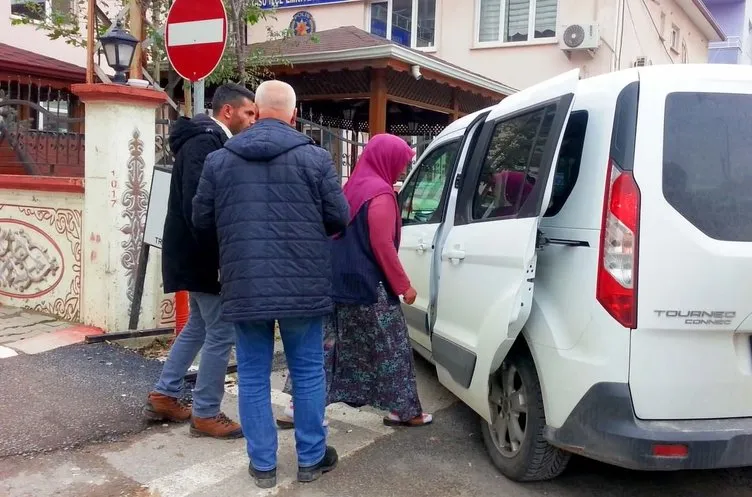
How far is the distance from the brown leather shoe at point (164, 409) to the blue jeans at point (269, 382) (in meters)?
0.89

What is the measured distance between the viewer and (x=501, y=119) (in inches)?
141

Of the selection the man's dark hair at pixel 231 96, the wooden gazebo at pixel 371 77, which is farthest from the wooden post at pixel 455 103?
the man's dark hair at pixel 231 96

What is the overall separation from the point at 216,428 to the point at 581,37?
40.1ft

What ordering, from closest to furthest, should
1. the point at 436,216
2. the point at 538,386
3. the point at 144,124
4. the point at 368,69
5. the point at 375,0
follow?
1. the point at 538,386
2. the point at 436,216
3. the point at 144,124
4. the point at 368,69
5. the point at 375,0

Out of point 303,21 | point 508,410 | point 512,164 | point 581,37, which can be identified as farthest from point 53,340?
point 303,21

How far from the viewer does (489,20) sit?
15.4 meters

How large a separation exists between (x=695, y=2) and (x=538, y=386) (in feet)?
58.7

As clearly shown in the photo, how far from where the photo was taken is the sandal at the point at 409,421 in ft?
13.0

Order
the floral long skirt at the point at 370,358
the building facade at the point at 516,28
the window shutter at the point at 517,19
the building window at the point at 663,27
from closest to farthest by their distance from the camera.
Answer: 1. the floral long skirt at the point at 370,358
2. the building facade at the point at 516,28
3. the window shutter at the point at 517,19
4. the building window at the point at 663,27

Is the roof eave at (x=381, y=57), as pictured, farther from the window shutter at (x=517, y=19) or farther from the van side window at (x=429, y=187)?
the window shutter at (x=517, y=19)

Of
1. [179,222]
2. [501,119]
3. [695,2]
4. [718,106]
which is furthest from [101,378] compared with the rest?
[695,2]

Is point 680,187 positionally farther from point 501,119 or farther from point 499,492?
point 499,492

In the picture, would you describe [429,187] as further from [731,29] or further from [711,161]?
[731,29]

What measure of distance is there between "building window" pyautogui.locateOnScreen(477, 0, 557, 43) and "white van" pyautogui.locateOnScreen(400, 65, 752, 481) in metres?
12.6
